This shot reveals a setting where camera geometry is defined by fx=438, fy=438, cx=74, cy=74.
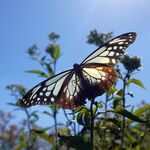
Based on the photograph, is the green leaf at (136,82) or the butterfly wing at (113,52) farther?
the green leaf at (136,82)

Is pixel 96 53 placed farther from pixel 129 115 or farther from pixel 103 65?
pixel 129 115

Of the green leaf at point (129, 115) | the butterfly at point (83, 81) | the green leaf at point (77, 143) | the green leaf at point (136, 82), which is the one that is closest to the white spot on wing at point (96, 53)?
the butterfly at point (83, 81)

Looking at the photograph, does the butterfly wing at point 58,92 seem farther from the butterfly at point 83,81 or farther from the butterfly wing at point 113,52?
the butterfly wing at point 113,52

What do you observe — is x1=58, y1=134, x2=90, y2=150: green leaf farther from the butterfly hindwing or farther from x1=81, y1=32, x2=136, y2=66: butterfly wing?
x1=81, y1=32, x2=136, y2=66: butterfly wing

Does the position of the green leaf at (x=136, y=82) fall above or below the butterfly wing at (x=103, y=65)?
above

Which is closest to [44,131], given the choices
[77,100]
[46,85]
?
[46,85]

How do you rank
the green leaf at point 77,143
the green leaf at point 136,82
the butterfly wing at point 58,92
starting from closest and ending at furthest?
the green leaf at point 77,143
the butterfly wing at point 58,92
the green leaf at point 136,82

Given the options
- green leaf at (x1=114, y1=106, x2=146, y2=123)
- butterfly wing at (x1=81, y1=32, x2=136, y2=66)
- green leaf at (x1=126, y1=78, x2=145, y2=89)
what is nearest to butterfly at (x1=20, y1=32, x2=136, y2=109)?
butterfly wing at (x1=81, y1=32, x2=136, y2=66)

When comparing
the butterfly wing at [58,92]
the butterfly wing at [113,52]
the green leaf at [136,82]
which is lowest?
the butterfly wing at [58,92]

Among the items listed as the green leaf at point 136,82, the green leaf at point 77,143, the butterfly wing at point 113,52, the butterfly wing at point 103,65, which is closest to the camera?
the green leaf at point 77,143
